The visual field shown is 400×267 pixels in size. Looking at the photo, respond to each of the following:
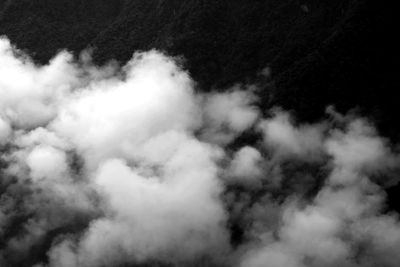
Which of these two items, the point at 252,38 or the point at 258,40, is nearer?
the point at 258,40

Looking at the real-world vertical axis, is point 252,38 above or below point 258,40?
above

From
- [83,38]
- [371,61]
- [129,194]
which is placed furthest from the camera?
[83,38]

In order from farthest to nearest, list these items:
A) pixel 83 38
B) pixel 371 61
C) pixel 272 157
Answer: pixel 83 38
pixel 272 157
pixel 371 61

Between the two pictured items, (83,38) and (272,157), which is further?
(83,38)

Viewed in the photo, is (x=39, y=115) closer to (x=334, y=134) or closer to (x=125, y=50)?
(x=125, y=50)

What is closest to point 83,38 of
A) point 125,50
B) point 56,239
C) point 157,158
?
point 125,50

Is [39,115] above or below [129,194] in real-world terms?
above

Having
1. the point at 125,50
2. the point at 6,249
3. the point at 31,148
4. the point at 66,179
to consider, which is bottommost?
the point at 6,249
